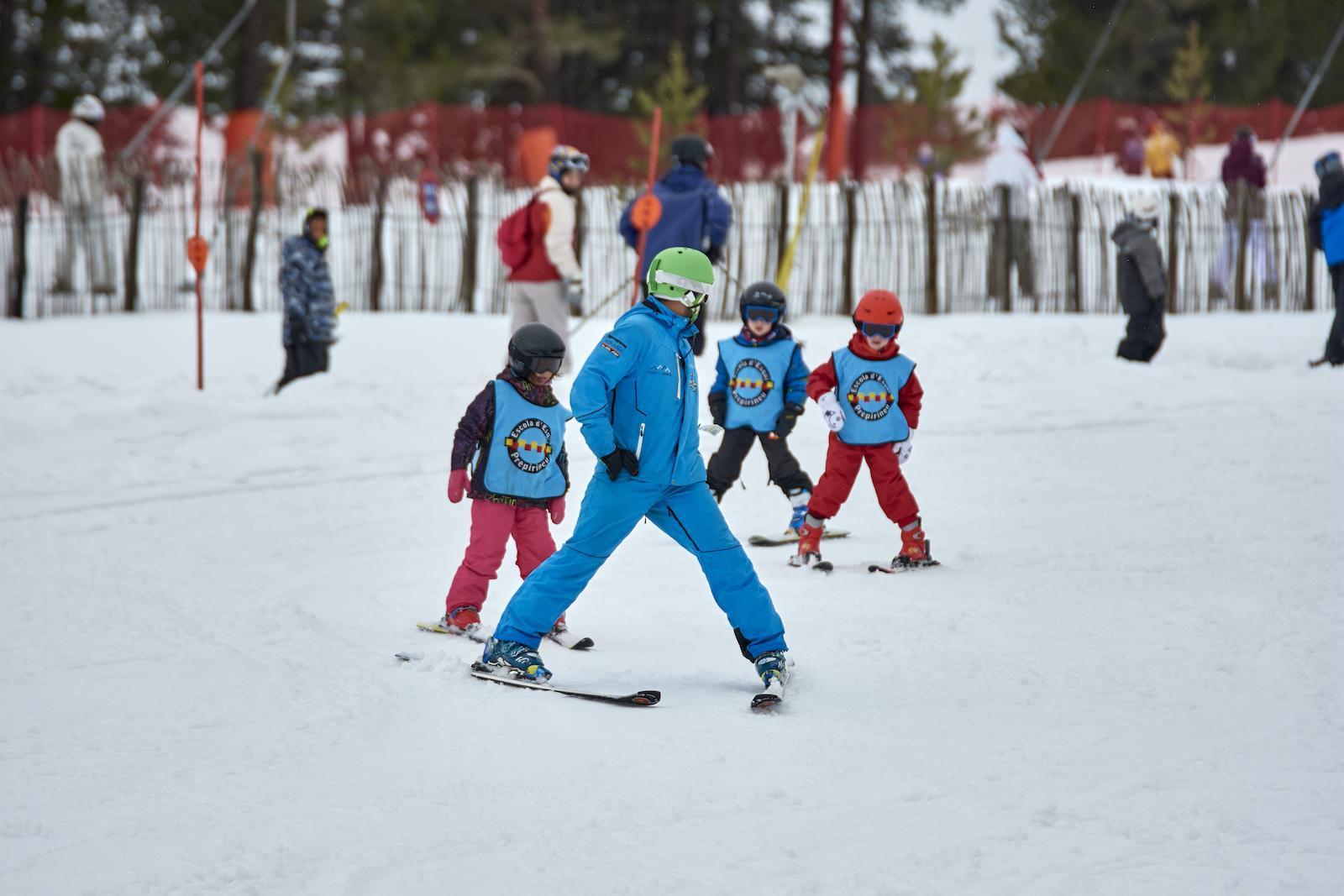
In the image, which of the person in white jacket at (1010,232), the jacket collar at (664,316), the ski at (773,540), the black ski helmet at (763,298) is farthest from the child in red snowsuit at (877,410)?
the person in white jacket at (1010,232)

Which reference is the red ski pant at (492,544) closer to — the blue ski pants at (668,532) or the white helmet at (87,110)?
the blue ski pants at (668,532)

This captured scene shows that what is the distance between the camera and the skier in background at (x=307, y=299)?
10.6 m

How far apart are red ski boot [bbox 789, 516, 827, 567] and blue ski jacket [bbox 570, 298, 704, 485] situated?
192 cm

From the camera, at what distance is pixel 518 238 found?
10.3 m

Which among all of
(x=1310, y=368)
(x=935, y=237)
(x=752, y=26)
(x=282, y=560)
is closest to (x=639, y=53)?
(x=752, y=26)

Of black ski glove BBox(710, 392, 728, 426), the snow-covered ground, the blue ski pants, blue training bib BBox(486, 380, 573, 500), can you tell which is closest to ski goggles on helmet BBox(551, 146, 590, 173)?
the snow-covered ground

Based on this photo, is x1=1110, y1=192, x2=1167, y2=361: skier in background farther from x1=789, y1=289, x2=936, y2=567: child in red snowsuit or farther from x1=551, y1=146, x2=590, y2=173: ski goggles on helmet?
x1=789, y1=289, x2=936, y2=567: child in red snowsuit

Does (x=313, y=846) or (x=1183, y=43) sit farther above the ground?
(x=1183, y=43)

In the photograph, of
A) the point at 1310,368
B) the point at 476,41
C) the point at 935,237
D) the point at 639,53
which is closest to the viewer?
the point at 1310,368

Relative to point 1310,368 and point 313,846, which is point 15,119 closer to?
point 1310,368

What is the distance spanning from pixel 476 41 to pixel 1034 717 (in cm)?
2769

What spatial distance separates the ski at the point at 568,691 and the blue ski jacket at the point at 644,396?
655 millimetres

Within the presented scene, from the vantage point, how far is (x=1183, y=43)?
33781 millimetres

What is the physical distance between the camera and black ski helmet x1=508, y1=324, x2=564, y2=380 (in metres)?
5.14
